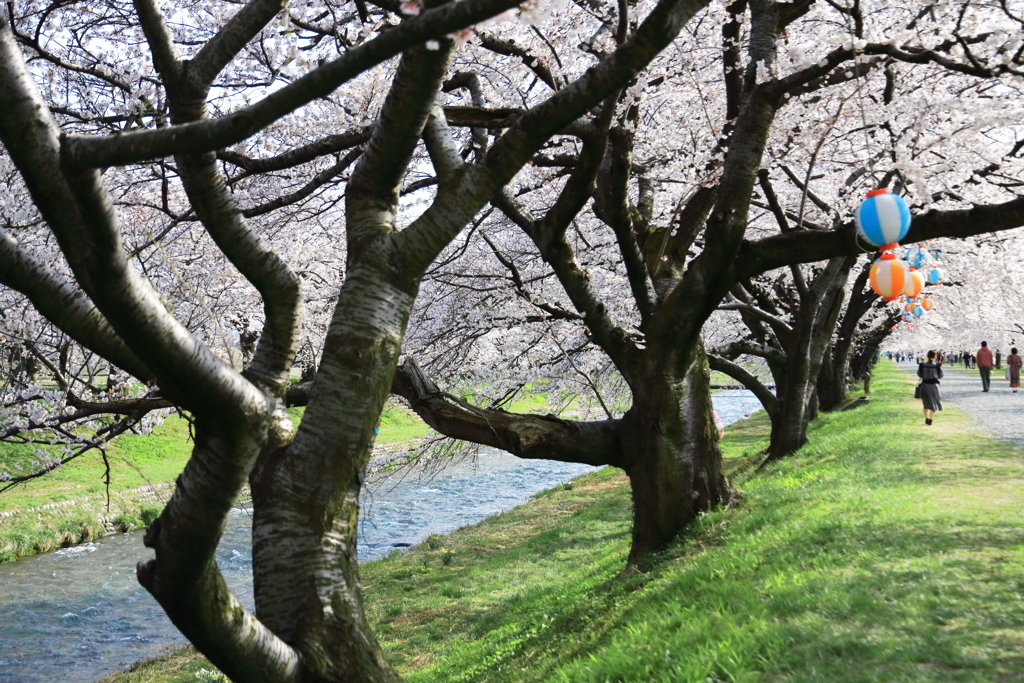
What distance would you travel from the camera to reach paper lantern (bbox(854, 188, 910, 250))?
5.76 meters

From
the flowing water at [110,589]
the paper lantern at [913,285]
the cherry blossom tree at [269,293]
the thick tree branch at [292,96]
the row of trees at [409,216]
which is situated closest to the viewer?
the thick tree branch at [292,96]

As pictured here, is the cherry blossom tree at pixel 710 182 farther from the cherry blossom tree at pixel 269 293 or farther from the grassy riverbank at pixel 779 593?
the cherry blossom tree at pixel 269 293

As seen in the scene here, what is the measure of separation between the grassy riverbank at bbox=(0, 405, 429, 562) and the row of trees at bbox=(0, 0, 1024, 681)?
18.2ft

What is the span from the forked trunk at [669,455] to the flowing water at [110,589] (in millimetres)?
2767

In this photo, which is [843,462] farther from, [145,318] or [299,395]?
[145,318]

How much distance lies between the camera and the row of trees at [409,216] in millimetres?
3238

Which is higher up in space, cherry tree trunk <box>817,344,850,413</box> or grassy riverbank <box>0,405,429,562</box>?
cherry tree trunk <box>817,344,850,413</box>

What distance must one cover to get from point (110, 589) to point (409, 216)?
9.47m

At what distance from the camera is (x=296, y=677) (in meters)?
3.85

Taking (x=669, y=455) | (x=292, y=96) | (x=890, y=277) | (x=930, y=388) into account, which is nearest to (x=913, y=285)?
(x=890, y=277)

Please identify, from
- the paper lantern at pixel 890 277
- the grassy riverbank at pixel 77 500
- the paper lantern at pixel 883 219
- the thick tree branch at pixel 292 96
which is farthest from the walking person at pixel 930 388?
the thick tree branch at pixel 292 96

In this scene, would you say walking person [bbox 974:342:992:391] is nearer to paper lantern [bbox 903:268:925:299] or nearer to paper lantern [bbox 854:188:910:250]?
paper lantern [bbox 903:268:925:299]

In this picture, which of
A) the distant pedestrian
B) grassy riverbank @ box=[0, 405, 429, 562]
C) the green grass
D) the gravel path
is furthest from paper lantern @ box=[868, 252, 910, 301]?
the distant pedestrian

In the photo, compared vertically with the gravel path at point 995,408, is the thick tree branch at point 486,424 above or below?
above
